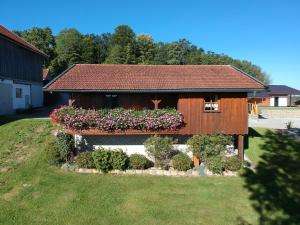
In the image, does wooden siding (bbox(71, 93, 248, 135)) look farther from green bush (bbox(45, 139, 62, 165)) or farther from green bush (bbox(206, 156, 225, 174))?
green bush (bbox(45, 139, 62, 165))

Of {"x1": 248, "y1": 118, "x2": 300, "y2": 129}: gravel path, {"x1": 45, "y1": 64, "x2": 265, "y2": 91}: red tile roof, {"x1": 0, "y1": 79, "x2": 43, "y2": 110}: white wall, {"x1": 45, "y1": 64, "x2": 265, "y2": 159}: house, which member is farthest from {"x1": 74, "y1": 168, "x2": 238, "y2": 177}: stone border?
{"x1": 0, "y1": 79, "x2": 43, "y2": 110}: white wall

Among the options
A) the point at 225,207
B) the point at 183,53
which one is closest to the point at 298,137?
the point at 225,207

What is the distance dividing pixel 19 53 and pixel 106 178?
68.6ft

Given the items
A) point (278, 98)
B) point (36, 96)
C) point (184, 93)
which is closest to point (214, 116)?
point (184, 93)

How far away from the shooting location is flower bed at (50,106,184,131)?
17.8 m

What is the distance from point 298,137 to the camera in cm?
2294

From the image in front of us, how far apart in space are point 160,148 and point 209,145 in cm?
287

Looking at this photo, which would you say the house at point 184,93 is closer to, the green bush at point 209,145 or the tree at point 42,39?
the green bush at point 209,145

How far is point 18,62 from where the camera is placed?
31.2 meters

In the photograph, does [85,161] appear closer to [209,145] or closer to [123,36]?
[209,145]

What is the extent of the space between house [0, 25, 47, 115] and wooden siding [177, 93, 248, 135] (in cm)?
1798

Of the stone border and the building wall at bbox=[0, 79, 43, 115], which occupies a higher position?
the building wall at bbox=[0, 79, 43, 115]

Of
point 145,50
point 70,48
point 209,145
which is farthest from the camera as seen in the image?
point 145,50

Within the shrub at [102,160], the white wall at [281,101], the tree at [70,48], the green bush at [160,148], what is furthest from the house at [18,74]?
the white wall at [281,101]
